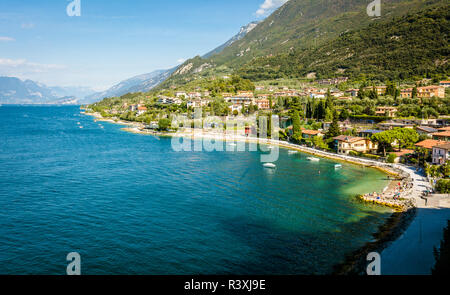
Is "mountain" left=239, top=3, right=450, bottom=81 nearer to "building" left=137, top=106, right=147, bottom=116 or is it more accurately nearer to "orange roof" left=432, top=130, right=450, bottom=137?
"orange roof" left=432, top=130, right=450, bottom=137

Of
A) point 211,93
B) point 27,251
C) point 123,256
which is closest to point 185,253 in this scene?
point 123,256

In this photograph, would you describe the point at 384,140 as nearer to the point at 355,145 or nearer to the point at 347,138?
the point at 355,145

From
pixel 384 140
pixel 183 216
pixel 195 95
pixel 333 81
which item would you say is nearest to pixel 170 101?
pixel 195 95

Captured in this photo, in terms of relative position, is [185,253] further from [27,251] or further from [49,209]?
[49,209]

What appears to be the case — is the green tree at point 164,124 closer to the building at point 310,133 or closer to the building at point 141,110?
the building at point 141,110

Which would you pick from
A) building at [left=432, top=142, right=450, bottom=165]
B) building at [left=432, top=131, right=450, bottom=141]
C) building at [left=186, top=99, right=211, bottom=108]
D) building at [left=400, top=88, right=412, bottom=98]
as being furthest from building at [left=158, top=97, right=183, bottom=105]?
building at [left=432, top=142, right=450, bottom=165]

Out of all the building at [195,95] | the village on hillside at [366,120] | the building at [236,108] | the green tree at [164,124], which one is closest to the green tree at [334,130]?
the village on hillside at [366,120]

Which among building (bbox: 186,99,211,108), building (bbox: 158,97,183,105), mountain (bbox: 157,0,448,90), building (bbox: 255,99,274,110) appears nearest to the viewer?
building (bbox: 255,99,274,110)
